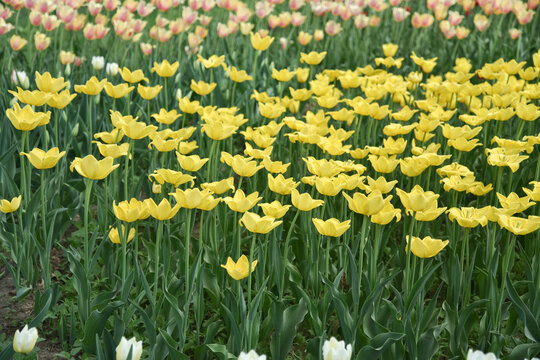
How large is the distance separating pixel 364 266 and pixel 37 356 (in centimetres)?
125

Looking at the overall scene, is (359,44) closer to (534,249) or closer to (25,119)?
(534,249)

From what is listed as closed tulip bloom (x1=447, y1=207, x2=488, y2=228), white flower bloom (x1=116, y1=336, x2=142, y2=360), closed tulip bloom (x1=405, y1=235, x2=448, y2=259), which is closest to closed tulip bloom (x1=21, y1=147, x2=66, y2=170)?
white flower bloom (x1=116, y1=336, x2=142, y2=360)

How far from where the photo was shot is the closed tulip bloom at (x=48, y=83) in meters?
2.86

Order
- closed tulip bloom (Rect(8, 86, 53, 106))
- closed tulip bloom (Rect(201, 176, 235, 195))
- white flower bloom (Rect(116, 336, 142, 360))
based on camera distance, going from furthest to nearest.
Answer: closed tulip bloom (Rect(8, 86, 53, 106)), closed tulip bloom (Rect(201, 176, 235, 195)), white flower bloom (Rect(116, 336, 142, 360))

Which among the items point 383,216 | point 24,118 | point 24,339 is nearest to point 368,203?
point 383,216

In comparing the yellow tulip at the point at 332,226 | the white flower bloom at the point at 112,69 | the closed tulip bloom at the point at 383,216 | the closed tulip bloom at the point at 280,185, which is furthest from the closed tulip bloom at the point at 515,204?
the white flower bloom at the point at 112,69

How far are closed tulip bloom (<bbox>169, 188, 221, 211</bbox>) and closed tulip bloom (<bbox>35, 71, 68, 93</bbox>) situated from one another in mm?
1029

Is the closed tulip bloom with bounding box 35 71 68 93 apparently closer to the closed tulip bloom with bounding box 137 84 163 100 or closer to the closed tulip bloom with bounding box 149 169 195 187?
the closed tulip bloom with bounding box 137 84 163 100

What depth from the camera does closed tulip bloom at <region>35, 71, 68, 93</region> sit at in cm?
286

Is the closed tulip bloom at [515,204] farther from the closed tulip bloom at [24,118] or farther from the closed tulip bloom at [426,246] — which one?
the closed tulip bloom at [24,118]

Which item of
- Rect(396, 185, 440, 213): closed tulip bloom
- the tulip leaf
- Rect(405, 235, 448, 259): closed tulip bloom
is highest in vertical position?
Rect(396, 185, 440, 213): closed tulip bloom

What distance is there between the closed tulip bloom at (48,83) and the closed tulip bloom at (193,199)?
103 cm

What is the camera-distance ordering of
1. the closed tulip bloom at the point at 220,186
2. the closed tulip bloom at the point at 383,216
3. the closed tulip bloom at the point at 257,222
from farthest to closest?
the closed tulip bloom at the point at 220,186
the closed tulip bloom at the point at 383,216
the closed tulip bloom at the point at 257,222

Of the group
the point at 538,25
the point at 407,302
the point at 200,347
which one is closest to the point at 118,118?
the point at 200,347
